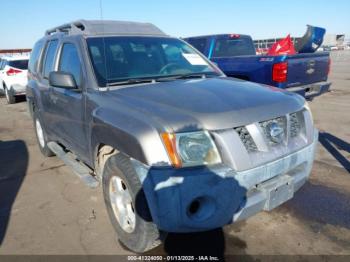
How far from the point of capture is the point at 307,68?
7.09 meters

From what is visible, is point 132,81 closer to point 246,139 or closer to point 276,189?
point 246,139

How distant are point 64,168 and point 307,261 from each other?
371 centimetres

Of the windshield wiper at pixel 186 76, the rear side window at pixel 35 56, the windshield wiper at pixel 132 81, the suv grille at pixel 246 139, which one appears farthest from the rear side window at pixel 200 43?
the suv grille at pixel 246 139

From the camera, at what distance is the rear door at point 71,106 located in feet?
11.3

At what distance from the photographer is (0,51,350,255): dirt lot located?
2936 millimetres

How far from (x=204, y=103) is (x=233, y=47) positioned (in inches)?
272

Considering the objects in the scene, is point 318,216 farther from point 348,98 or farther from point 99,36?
point 348,98

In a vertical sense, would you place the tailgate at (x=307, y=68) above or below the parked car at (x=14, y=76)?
above

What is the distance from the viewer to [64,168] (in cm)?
507

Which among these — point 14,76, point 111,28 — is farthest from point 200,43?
point 14,76

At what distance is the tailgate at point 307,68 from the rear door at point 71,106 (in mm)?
4418

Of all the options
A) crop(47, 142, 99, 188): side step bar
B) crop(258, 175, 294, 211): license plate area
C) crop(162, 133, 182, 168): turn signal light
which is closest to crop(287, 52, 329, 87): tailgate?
crop(258, 175, 294, 211): license plate area

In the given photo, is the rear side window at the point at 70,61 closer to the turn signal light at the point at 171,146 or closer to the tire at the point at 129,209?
the tire at the point at 129,209

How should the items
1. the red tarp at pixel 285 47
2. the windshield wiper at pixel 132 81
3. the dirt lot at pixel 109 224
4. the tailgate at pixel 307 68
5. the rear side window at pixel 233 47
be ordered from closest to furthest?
the dirt lot at pixel 109 224 → the windshield wiper at pixel 132 81 → the tailgate at pixel 307 68 → the rear side window at pixel 233 47 → the red tarp at pixel 285 47
